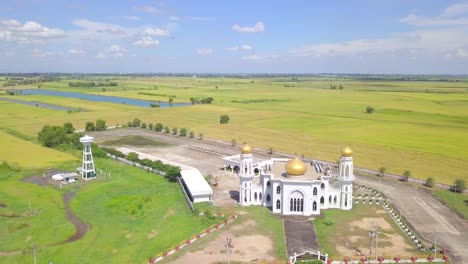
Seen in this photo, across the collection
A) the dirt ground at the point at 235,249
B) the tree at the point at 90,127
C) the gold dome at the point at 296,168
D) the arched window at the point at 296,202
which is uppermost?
the gold dome at the point at 296,168

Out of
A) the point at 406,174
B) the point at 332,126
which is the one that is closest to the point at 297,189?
the point at 406,174

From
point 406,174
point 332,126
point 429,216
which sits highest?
point 332,126

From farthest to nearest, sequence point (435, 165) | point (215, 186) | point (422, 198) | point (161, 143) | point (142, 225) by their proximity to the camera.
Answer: point (161, 143) < point (435, 165) < point (215, 186) < point (422, 198) < point (142, 225)

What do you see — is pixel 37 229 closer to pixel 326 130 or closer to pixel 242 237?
pixel 242 237

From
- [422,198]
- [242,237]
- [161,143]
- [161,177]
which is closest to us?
[242,237]

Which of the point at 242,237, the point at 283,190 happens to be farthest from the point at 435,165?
the point at 242,237

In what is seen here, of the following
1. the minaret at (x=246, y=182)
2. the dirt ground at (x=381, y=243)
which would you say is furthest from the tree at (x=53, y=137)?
the dirt ground at (x=381, y=243)

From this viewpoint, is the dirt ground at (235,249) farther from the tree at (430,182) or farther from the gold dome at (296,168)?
the tree at (430,182)

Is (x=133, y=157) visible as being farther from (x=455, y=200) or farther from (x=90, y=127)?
(x=455, y=200)
